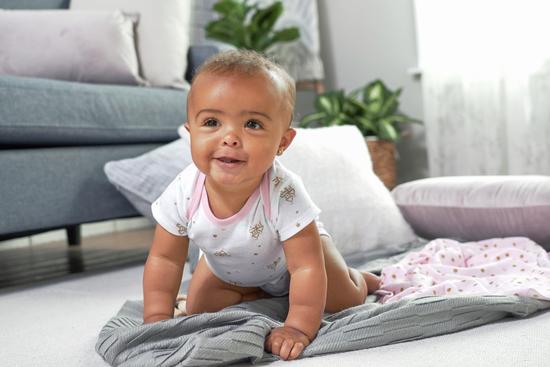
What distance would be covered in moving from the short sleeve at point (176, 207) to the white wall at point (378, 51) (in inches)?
78.6

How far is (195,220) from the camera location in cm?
105

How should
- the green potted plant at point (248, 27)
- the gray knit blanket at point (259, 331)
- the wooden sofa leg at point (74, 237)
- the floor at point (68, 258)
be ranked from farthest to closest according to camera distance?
the green potted plant at point (248, 27) → the wooden sofa leg at point (74, 237) → the floor at point (68, 258) → the gray knit blanket at point (259, 331)

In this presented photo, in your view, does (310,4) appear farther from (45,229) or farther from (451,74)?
(45,229)

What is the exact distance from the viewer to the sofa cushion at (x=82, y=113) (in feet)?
5.34

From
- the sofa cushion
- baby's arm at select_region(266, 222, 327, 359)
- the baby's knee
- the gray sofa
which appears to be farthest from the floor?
baby's arm at select_region(266, 222, 327, 359)

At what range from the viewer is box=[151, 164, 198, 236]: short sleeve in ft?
3.50

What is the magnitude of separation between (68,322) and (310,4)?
2174 mm

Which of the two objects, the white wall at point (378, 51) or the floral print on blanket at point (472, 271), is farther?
the white wall at point (378, 51)

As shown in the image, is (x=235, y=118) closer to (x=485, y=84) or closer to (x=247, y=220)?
(x=247, y=220)

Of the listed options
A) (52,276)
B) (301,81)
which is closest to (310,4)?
(301,81)

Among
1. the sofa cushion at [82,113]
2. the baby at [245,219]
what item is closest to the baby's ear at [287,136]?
the baby at [245,219]

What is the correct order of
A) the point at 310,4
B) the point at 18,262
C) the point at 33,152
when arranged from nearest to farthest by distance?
the point at 33,152 → the point at 18,262 → the point at 310,4

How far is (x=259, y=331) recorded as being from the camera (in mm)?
902

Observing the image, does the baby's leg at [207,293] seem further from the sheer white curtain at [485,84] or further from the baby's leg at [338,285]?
the sheer white curtain at [485,84]
